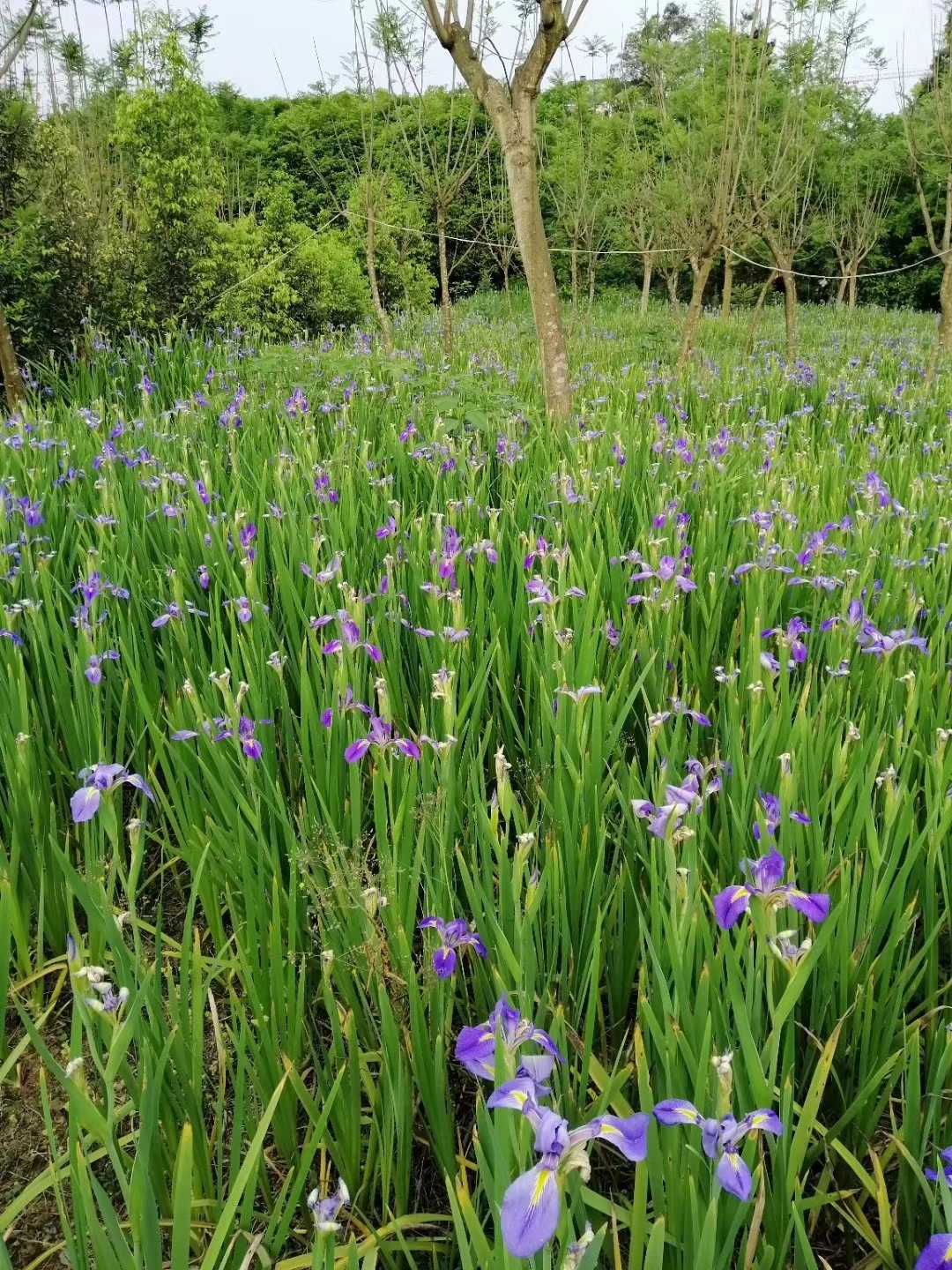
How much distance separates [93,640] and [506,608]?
3.59ft

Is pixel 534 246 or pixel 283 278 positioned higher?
pixel 283 278

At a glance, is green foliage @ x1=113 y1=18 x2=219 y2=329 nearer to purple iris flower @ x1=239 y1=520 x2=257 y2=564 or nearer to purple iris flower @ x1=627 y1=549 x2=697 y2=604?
purple iris flower @ x1=239 y1=520 x2=257 y2=564

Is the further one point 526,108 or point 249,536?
point 526,108

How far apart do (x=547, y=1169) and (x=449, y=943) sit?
0.60 metres

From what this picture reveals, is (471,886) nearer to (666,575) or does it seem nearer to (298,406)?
(666,575)

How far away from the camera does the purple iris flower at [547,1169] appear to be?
596mm

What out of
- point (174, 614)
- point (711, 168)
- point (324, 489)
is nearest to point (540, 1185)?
point (174, 614)

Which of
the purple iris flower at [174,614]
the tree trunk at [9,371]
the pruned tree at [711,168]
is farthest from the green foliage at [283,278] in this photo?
the purple iris flower at [174,614]

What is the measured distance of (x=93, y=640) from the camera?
7.14 feet

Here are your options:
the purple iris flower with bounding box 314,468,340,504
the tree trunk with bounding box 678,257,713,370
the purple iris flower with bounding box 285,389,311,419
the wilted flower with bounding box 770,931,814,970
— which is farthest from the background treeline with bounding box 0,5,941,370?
the wilted flower with bounding box 770,931,814,970

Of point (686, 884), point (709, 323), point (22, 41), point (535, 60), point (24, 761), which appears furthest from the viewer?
point (709, 323)

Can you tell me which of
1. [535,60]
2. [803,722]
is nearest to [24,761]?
[803,722]

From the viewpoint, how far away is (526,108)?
4.50 m

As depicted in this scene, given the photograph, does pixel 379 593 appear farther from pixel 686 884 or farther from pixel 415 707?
pixel 686 884
